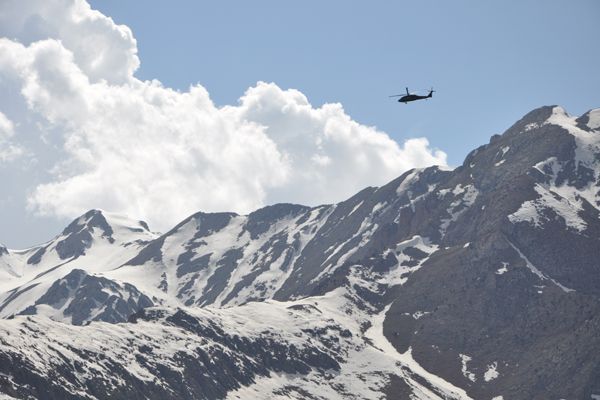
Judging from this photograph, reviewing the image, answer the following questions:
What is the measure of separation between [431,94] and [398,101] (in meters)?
9.87

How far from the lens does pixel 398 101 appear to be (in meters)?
182

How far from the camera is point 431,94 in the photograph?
618ft
